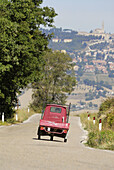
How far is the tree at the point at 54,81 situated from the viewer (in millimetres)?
77306

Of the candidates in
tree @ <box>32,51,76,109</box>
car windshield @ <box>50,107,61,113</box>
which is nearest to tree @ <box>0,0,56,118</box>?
car windshield @ <box>50,107,61,113</box>

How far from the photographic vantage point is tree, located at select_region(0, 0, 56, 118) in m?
28.2

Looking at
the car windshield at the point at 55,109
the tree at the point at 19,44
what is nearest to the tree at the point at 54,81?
the tree at the point at 19,44

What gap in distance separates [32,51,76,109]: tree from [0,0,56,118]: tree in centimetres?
4001

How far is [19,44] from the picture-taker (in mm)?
31453

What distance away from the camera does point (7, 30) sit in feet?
91.9

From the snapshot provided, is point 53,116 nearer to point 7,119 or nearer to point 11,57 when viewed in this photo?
point 11,57

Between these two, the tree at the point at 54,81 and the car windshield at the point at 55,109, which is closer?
the car windshield at the point at 55,109

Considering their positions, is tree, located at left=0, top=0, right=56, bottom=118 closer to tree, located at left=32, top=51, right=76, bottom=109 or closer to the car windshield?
the car windshield

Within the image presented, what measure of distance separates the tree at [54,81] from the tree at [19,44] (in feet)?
131

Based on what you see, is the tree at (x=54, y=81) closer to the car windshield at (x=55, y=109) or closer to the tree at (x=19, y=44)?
the tree at (x=19, y=44)

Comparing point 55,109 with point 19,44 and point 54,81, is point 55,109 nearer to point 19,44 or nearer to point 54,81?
point 19,44

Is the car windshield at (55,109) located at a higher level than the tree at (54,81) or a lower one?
lower

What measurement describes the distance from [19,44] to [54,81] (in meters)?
48.2
